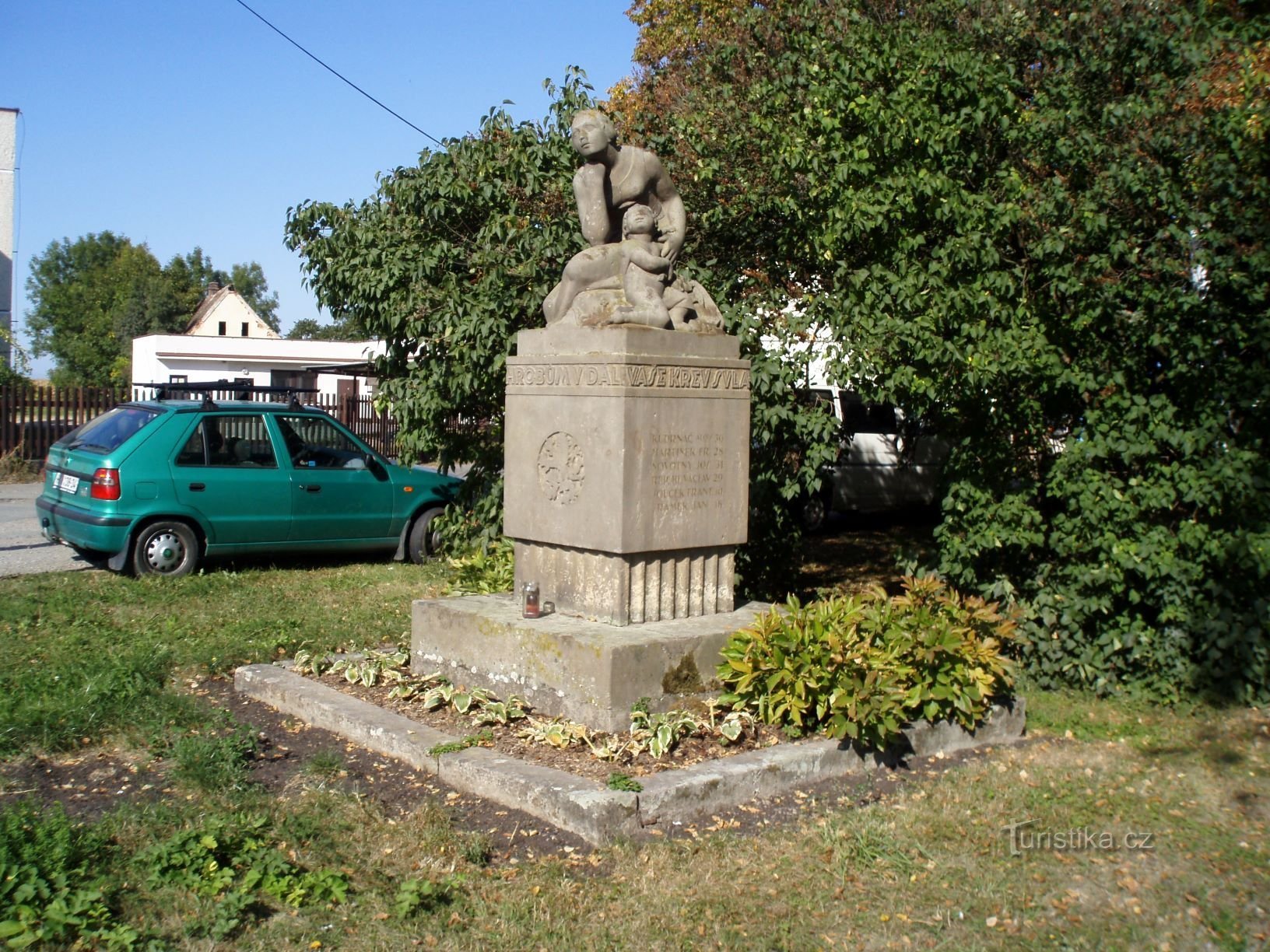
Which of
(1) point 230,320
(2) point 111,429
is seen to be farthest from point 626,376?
(1) point 230,320

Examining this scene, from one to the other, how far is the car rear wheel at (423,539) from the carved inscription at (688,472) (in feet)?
19.8

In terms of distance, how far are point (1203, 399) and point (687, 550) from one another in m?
3.05

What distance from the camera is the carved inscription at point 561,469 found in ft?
20.7

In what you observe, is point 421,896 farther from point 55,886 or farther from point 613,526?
point 613,526

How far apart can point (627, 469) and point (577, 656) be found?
964mm

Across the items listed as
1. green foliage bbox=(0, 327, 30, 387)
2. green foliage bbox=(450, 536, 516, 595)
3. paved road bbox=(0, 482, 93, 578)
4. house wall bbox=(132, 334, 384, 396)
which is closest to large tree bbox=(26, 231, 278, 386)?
house wall bbox=(132, 334, 384, 396)

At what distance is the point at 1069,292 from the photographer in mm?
7066

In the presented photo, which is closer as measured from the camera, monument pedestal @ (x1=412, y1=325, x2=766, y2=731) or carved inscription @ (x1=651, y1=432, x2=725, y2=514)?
monument pedestal @ (x1=412, y1=325, x2=766, y2=731)

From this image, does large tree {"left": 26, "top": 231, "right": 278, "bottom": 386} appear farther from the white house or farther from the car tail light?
the car tail light

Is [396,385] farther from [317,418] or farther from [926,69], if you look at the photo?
[926,69]

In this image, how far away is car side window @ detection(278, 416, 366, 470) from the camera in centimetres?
1154

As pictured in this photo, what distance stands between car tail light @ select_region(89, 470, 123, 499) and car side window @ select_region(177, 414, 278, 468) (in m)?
0.57

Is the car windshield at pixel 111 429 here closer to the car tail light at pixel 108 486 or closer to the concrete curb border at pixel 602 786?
the car tail light at pixel 108 486

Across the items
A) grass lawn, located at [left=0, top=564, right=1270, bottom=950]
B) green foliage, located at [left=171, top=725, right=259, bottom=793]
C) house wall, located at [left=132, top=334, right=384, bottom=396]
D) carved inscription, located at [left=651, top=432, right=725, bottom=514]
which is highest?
house wall, located at [left=132, top=334, right=384, bottom=396]
